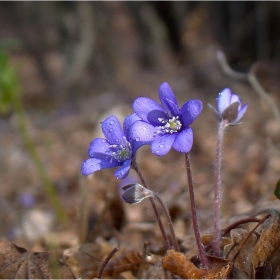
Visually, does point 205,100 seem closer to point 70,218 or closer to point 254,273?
point 70,218

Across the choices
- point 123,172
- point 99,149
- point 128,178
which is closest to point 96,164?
point 99,149

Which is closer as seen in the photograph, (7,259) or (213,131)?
(7,259)

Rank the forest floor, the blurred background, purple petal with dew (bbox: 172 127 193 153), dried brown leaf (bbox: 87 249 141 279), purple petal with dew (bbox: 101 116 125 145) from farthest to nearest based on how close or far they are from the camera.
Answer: the blurred background < the forest floor < dried brown leaf (bbox: 87 249 141 279) < purple petal with dew (bbox: 101 116 125 145) < purple petal with dew (bbox: 172 127 193 153)

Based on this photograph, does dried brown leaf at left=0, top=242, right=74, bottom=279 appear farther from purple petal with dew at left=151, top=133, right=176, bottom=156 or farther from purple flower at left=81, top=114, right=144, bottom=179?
purple petal with dew at left=151, top=133, right=176, bottom=156

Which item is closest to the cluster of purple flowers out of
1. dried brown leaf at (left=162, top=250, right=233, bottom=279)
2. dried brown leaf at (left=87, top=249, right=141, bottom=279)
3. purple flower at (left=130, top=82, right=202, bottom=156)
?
purple flower at (left=130, top=82, right=202, bottom=156)

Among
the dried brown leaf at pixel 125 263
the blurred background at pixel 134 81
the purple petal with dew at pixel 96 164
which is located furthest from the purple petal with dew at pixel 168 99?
the blurred background at pixel 134 81

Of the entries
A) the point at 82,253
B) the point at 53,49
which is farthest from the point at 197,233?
the point at 53,49

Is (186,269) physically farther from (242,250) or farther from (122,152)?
(122,152)
